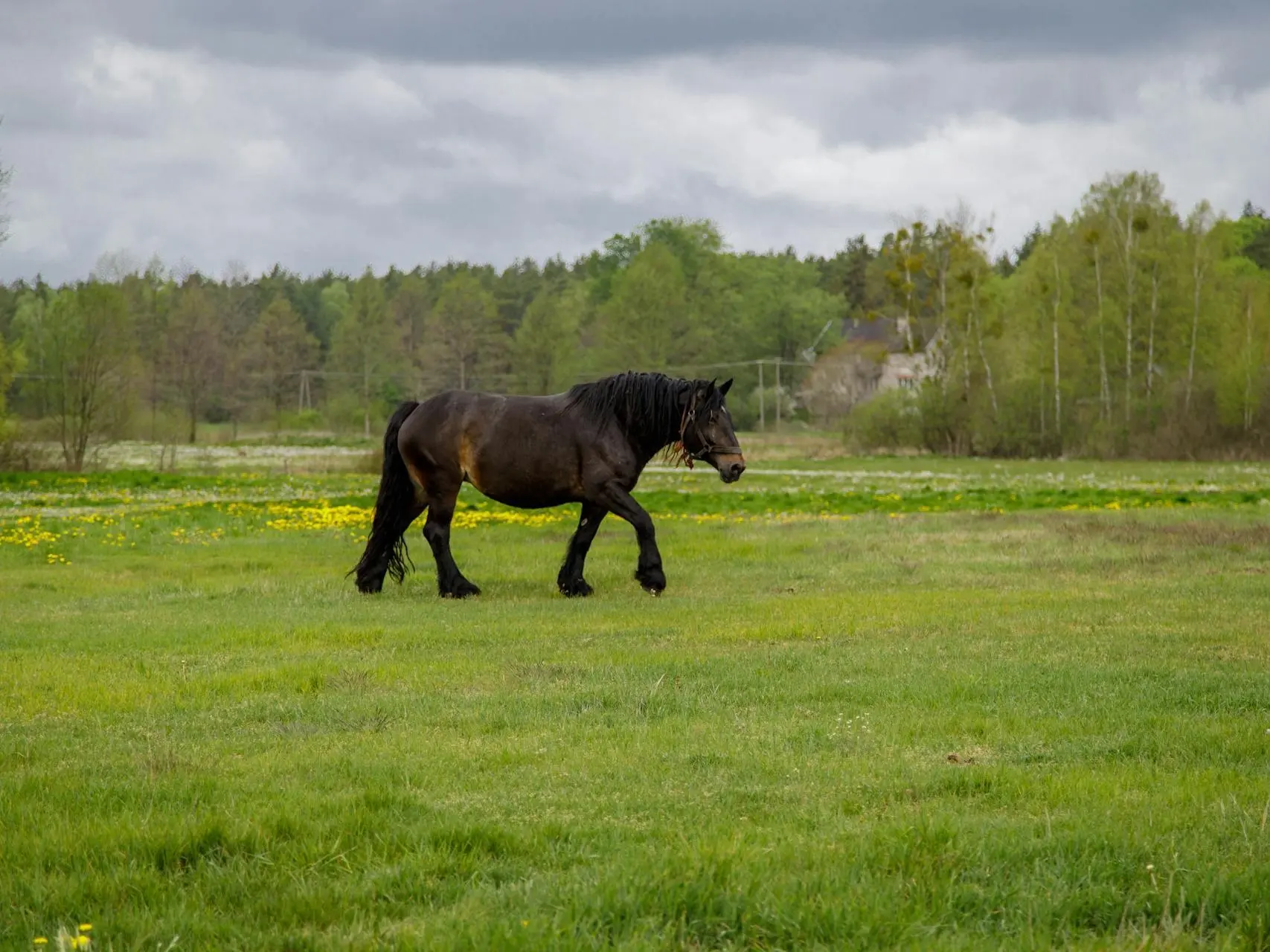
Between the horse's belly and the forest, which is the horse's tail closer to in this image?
the horse's belly

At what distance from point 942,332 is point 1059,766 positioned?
6264 cm

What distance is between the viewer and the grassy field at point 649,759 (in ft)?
17.3

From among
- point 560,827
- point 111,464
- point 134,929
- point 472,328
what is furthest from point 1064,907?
point 472,328

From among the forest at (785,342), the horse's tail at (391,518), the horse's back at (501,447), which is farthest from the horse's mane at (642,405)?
the forest at (785,342)

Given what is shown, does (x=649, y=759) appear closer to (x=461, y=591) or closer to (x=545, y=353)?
(x=461, y=591)

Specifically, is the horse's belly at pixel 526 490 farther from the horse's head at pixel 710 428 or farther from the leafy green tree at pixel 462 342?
the leafy green tree at pixel 462 342

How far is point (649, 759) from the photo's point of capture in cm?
766

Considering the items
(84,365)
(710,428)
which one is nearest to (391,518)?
(710,428)

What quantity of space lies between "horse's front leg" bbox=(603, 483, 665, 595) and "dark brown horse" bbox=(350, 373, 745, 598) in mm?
19

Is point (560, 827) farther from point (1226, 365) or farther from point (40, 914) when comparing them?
point (1226, 365)

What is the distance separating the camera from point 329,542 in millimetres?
22641

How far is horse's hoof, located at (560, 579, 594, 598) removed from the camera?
51.6 feet

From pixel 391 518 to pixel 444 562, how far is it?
107 cm

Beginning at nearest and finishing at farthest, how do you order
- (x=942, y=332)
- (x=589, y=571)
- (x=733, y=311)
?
(x=589, y=571) → (x=942, y=332) → (x=733, y=311)
